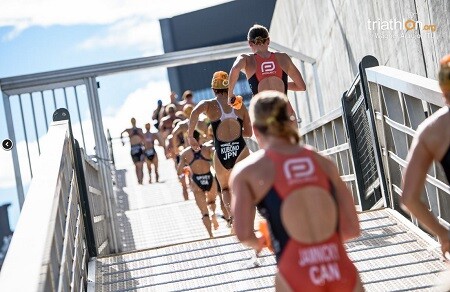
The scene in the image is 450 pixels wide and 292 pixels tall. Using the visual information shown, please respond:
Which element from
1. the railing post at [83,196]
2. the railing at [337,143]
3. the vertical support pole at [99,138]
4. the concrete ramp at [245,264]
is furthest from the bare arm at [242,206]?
the vertical support pole at [99,138]

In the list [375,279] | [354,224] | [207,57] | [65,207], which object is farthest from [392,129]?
[207,57]

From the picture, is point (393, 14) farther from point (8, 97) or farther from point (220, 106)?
point (8, 97)

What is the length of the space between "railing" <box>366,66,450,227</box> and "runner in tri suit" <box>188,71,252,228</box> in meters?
1.87

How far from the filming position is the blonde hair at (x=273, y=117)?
469cm

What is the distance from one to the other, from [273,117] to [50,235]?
1.42 metres

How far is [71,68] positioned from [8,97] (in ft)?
2.94

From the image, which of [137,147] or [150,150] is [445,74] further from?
[137,147]

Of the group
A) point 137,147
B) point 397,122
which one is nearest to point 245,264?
point 397,122

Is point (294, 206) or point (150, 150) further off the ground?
point (294, 206)

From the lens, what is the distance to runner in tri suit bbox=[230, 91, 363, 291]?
180 inches

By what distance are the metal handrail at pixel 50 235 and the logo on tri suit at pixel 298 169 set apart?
3.93 feet

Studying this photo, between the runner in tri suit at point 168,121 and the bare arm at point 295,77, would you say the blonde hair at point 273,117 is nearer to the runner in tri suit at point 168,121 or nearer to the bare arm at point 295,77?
the bare arm at point 295,77

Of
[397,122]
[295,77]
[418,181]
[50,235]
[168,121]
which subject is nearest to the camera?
[418,181]

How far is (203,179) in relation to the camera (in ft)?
47.3
